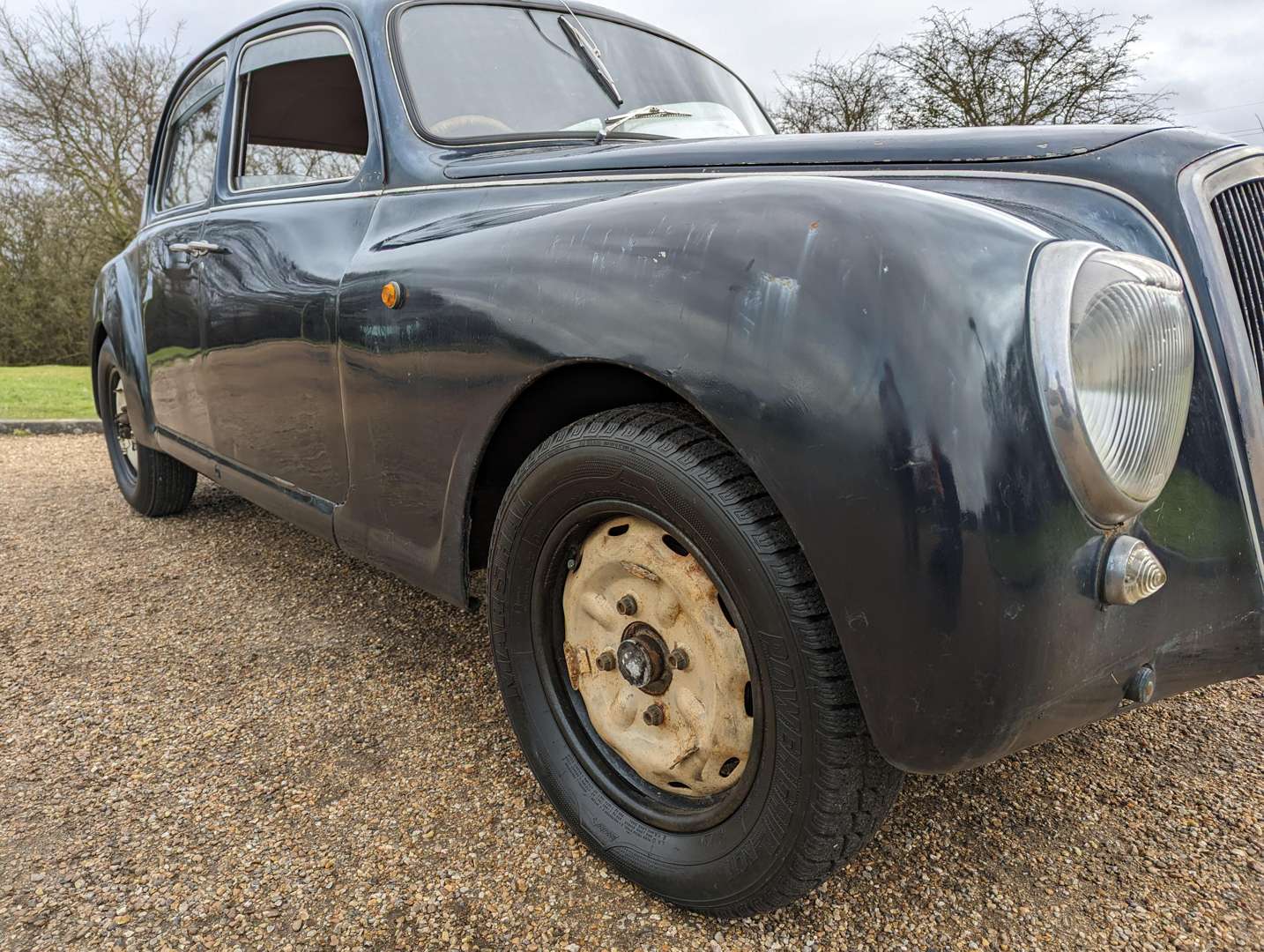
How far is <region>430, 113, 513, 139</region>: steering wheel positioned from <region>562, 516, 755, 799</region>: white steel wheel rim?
4.37ft

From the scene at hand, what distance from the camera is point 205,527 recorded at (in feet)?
13.9

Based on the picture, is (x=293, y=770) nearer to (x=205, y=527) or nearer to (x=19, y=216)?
(x=205, y=527)

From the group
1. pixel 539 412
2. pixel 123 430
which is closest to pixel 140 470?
pixel 123 430

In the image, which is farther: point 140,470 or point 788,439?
point 140,470

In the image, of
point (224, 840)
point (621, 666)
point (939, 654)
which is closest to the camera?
point (939, 654)

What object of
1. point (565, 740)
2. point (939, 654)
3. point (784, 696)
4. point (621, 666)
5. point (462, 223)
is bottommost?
point (565, 740)

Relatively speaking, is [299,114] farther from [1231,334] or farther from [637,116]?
[1231,334]

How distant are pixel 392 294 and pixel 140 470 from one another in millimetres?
2908

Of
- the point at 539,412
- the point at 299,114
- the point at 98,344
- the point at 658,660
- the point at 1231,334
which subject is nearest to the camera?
the point at 1231,334

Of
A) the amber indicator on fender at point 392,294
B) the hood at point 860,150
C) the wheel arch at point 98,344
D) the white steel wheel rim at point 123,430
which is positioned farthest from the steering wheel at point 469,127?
the white steel wheel rim at point 123,430

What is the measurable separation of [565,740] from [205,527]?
3077 mm

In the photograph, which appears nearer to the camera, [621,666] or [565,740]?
[621,666]

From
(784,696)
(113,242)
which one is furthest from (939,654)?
(113,242)

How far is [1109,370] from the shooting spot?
123 cm
